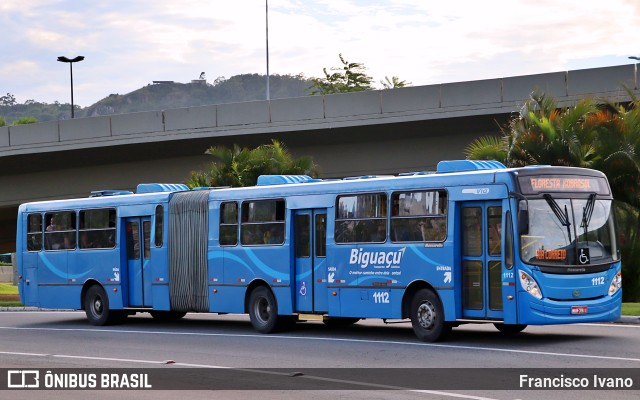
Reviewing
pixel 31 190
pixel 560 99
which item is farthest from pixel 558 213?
pixel 31 190

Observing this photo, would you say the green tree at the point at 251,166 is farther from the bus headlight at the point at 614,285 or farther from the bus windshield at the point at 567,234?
the bus headlight at the point at 614,285

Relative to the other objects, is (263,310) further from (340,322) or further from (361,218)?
(361,218)

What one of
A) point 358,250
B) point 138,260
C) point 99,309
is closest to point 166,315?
point 99,309

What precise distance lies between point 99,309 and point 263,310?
6.01 metres

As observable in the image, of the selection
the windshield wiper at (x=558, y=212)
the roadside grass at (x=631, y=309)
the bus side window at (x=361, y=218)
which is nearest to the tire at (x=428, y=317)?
the bus side window at (x=361, y=218)

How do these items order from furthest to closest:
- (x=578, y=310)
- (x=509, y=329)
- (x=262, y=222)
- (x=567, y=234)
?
(x=262, y=222) → (x=509, y=329) → (x=567, y=234) → (x=578, y=310)

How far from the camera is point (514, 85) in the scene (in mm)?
37031

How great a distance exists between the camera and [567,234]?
1838cm

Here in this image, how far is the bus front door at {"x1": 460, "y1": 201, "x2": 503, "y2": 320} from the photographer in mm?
18312

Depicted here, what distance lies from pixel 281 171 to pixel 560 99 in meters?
9.77

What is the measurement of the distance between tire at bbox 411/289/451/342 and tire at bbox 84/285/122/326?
9.91m

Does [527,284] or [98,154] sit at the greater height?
[98,154]

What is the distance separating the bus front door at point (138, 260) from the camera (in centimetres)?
2605
